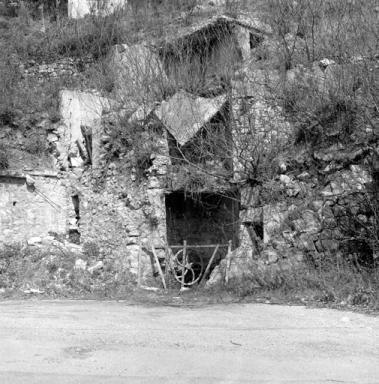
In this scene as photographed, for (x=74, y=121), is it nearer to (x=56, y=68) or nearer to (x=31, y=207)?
(x=31, y=207)

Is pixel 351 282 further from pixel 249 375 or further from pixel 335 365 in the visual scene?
pixel 249 375

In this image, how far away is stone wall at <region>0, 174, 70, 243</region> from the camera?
13977 millimetres

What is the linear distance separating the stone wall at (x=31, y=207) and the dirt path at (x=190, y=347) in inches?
258

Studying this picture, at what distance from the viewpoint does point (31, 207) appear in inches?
567

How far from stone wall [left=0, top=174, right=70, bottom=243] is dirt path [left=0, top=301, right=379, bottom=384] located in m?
6.55

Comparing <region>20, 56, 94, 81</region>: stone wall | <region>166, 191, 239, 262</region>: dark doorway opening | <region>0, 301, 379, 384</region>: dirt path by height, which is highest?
<region>20, 56, 94, 81</region>: stone wall

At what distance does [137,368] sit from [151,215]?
23.4 ft

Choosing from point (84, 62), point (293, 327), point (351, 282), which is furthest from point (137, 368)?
point (84, 62)

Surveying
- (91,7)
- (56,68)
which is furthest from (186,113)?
(91,7)

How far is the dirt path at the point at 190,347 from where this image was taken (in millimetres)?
4410

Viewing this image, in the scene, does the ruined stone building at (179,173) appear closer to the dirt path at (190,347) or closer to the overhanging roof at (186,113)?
the overhanging roof at (186,113)

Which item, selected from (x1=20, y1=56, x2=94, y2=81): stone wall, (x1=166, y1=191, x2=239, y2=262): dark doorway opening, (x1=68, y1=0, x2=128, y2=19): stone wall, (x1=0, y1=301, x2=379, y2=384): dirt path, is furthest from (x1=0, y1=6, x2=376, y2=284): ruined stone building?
(x1=68, y1=0, x2=128, y2=19): stone wall

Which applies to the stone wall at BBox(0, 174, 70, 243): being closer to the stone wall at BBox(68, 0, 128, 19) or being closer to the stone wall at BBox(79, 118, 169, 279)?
the stone wall at BBox(79, 118, 169, 279)

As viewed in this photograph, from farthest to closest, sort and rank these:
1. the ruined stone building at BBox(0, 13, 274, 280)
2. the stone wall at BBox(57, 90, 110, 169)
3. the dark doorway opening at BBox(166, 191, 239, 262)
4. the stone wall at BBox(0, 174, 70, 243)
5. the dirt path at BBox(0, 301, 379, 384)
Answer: the stone wall at BBox(57, 90, 110, 169) < the stone wall at BBox(0, 174, 70, 243) < the dark doorway opening at BBox(166, 191, 239, 262) < the ruined stone building at BBox(0, 13, 274, 280) < the dirt path at BBox(0, 301, 379, 384)
